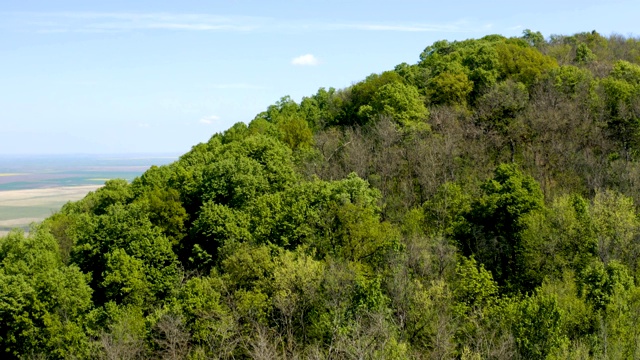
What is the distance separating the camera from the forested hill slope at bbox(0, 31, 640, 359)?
32844mm

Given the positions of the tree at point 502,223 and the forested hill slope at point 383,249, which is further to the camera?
the tree at point 502,223

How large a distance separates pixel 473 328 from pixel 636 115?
36.5 metres

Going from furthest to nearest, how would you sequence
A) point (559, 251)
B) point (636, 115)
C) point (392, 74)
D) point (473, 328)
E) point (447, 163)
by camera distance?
point (392, 74) → point (636, 115) → point (447, 163) → point (559, 251) → point (473, 328)

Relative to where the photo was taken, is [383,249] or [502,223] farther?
[502,223]

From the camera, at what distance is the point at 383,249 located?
40.6 meters

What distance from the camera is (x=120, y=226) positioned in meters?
48.6

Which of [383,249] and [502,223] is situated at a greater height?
[502,223]

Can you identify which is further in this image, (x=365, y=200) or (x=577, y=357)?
(x=365, y=200)

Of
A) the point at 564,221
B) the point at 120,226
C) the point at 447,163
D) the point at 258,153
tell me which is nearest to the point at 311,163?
the point at 258,153

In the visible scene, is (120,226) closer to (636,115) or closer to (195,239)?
(195,239)

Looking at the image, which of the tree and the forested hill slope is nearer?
the forested hill slope

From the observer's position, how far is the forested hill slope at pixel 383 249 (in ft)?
108

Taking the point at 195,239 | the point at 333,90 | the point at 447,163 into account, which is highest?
the point at 333,90

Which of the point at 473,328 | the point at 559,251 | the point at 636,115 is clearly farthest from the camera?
the point at 636,115
